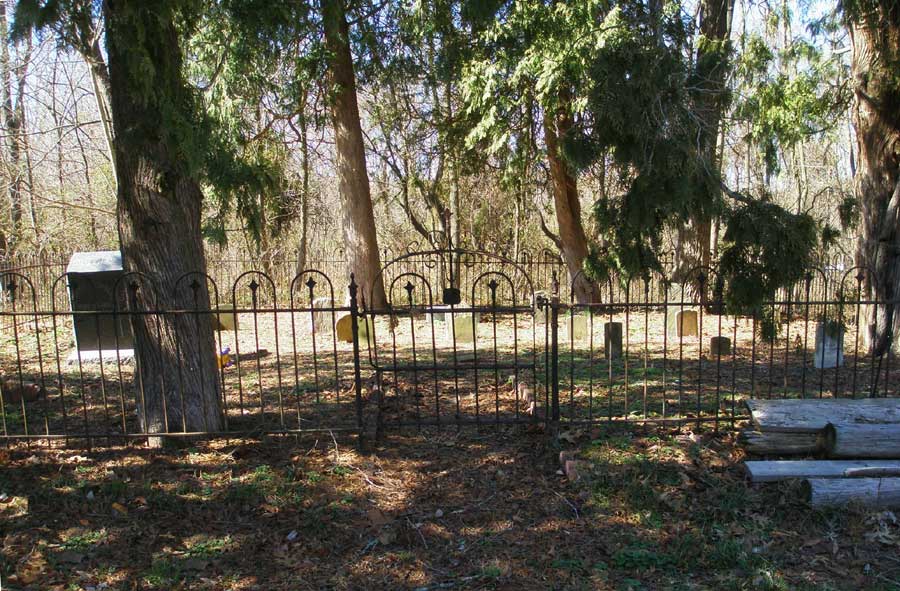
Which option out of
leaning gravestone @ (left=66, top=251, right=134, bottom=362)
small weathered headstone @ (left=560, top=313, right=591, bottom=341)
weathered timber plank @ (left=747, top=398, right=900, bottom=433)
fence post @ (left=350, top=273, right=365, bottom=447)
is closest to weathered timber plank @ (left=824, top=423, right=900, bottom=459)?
weathered timber plank @ (left=747, top=398, right=900, bottom=433)

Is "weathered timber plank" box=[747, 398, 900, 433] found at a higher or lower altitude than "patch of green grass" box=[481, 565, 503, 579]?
higher

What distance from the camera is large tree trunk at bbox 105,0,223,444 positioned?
14.1ft

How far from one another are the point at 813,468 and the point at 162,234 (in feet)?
15.5

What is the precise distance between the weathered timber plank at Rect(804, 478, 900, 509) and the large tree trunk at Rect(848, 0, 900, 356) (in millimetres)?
4027

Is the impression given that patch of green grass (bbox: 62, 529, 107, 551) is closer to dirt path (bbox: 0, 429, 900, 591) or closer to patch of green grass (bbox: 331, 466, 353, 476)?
dirt path (bbox: 0, 429, 900, 591)

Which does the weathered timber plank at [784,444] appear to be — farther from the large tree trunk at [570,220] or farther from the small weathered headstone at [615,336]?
the large tree trunk at [570,220]

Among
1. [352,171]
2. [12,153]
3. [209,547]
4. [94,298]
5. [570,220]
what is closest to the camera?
[209,547]

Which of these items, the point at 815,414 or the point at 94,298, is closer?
the point at 815,414

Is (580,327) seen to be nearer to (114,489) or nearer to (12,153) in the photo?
(114,489)

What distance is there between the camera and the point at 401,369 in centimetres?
525

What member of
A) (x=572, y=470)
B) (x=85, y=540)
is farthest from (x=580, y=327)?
(x=85, y=540)

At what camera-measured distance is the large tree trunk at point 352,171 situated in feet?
32.9

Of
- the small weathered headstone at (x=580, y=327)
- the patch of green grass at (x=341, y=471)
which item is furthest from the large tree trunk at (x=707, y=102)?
the patch of green grass at (x=341, y=471)

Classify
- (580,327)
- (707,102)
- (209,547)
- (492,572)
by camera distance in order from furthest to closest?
(580,327), (707,102), (209,547), (492,572)
